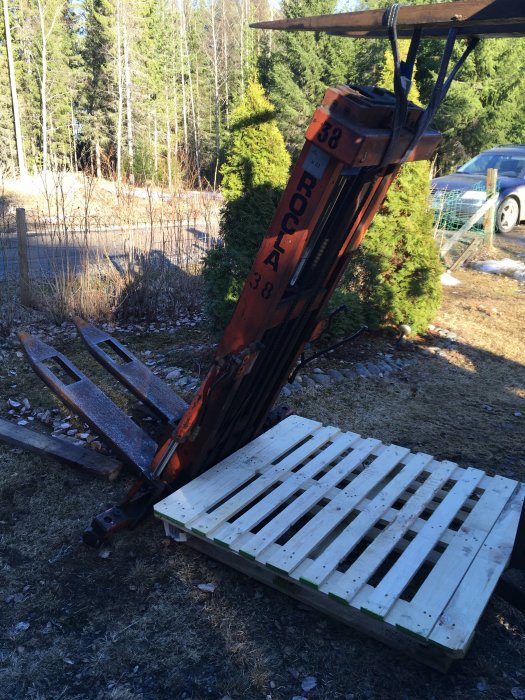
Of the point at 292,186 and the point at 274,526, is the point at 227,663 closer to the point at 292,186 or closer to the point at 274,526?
the point at 274,526

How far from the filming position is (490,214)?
472 inches

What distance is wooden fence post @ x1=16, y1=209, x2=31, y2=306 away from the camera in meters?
7.53

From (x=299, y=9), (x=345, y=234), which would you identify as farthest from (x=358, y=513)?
(x=299, y=9)

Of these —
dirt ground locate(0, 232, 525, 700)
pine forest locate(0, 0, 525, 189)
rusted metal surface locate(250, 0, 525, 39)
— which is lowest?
dirt ground locate(0, 232, 525, 700)

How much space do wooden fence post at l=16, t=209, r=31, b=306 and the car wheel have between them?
11130mm

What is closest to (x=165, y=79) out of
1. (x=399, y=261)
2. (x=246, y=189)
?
(x=399, y=261)

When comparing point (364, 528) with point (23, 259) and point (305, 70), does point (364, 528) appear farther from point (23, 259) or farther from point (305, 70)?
point (305, 70)

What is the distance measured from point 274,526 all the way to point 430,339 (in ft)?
16.0

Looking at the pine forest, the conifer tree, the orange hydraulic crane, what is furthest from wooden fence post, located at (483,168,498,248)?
the pine forest

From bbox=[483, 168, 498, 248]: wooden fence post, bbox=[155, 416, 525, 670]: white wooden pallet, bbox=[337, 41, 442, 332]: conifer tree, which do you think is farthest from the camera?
bbox=[483, 168, 498, 248]: wooden fence post

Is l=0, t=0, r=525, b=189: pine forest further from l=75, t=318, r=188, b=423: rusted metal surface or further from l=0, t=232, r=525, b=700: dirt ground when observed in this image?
l=0, t=232, r=525, b=700: dirt ground

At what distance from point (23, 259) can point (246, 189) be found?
3427mm

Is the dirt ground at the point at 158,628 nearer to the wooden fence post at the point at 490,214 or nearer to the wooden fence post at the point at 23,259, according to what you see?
the wooden fence post at the point at 23,259

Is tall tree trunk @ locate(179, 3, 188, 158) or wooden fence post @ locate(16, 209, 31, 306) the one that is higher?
tall tree trunk @ locate(179, 3, 188, 158)
